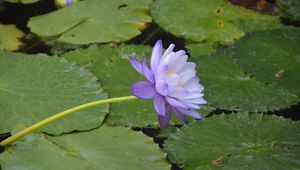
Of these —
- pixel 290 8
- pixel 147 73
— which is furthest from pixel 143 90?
pixel 290 8

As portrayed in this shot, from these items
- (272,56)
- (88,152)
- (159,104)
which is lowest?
(88,152)

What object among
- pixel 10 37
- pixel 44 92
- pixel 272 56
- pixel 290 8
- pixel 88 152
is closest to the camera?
pixel 88 152

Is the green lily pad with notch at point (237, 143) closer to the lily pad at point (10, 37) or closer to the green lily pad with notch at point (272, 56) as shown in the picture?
the green lily pad with notch at point (272, 56)

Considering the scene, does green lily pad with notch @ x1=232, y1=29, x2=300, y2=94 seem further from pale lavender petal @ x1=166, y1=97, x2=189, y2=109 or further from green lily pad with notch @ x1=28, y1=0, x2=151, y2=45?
pale lavender petal @ x1=166, y1=97, x2=189, y2=109

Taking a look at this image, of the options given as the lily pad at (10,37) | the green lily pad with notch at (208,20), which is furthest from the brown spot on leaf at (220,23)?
the lily pad at (10,37)

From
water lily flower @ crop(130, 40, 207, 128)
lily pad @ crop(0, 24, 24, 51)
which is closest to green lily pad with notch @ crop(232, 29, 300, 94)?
→ water lily flower @ crop(130, 40, 207, 128)

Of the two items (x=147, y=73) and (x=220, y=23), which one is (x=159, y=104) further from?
(x=220, y=23)
